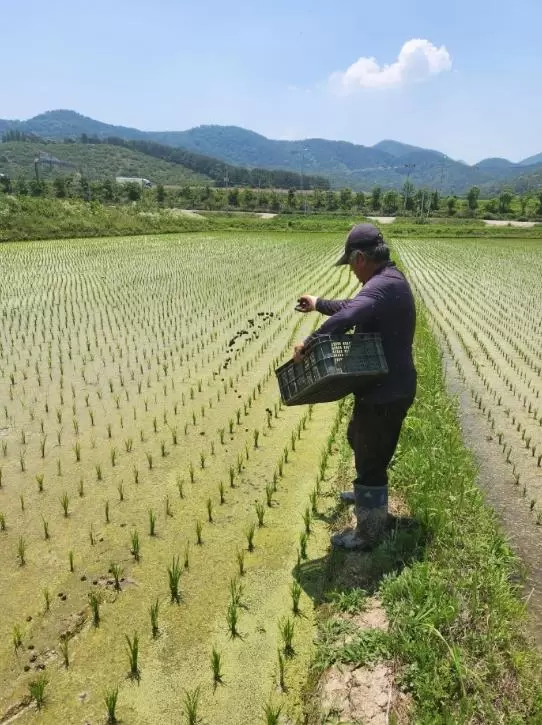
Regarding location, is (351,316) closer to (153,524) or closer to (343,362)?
(343,362)

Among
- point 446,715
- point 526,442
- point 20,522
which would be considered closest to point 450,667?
point 446,715

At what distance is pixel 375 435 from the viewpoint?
321 cm

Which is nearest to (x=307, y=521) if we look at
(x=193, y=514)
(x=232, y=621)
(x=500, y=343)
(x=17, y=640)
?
(x=193, y=514)

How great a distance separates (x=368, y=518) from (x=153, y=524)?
150 cm

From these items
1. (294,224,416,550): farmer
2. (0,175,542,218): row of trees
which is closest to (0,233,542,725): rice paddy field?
(294,224,416,550): farmer

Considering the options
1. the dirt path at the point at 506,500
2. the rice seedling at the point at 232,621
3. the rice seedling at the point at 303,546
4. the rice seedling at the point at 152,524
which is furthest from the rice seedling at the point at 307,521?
the dirt path at the point at 506,500

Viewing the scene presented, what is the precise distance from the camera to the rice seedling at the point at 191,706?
7.57ft

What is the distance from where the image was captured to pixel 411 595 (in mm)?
2824

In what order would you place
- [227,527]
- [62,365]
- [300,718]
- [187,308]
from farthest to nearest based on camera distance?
1. [187,308]
2. [62,365]
3. [227,527]
4. [300,718]

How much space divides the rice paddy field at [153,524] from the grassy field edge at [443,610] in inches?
12.8

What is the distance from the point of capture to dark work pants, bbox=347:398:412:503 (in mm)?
3180

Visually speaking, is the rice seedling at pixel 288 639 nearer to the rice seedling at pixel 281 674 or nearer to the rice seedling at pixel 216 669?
the rice seedling at pixel 281 674

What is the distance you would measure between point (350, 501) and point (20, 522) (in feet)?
7.94

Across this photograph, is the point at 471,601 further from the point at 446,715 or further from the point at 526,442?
the point at 526,442
